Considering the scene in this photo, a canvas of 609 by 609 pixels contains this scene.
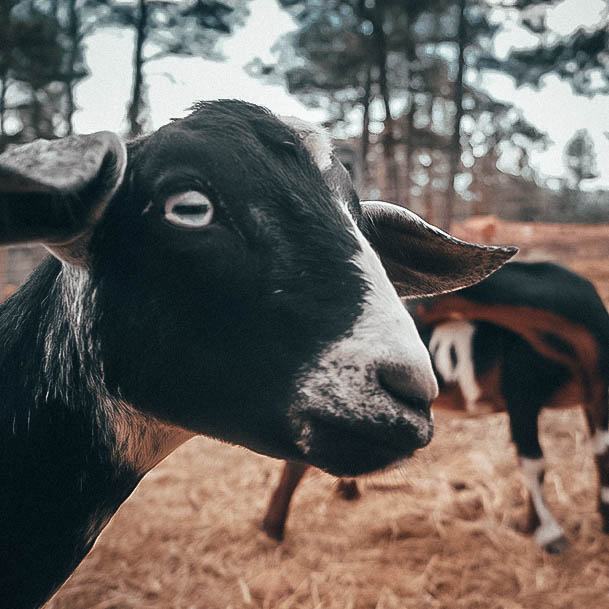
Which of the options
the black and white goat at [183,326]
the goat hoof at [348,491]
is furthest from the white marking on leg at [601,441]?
the black and white goat at [183,326]

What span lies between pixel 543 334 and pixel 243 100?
9.20ft

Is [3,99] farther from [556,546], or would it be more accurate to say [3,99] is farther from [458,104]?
[458,104]

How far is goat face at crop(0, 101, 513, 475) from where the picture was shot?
119 centimetres

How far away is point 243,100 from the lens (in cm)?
164

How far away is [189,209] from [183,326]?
27 cm

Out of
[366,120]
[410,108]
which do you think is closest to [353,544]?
[366,120]

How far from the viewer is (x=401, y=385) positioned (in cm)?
117

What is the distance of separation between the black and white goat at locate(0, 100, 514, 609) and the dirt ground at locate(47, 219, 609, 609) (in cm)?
142

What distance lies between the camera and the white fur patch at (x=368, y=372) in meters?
1.17

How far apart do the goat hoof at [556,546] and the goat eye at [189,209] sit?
345 centimetres

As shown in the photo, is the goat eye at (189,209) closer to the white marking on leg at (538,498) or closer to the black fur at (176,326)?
the black fur at (176,326)

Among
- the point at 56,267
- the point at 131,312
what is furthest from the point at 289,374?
the point at 56,267

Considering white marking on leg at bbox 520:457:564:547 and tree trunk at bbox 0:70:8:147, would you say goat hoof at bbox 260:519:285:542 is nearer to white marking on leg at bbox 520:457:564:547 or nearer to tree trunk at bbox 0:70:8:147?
white marking on leg at bbox 520:457:564:547

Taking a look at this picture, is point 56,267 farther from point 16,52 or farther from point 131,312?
point 16,52
